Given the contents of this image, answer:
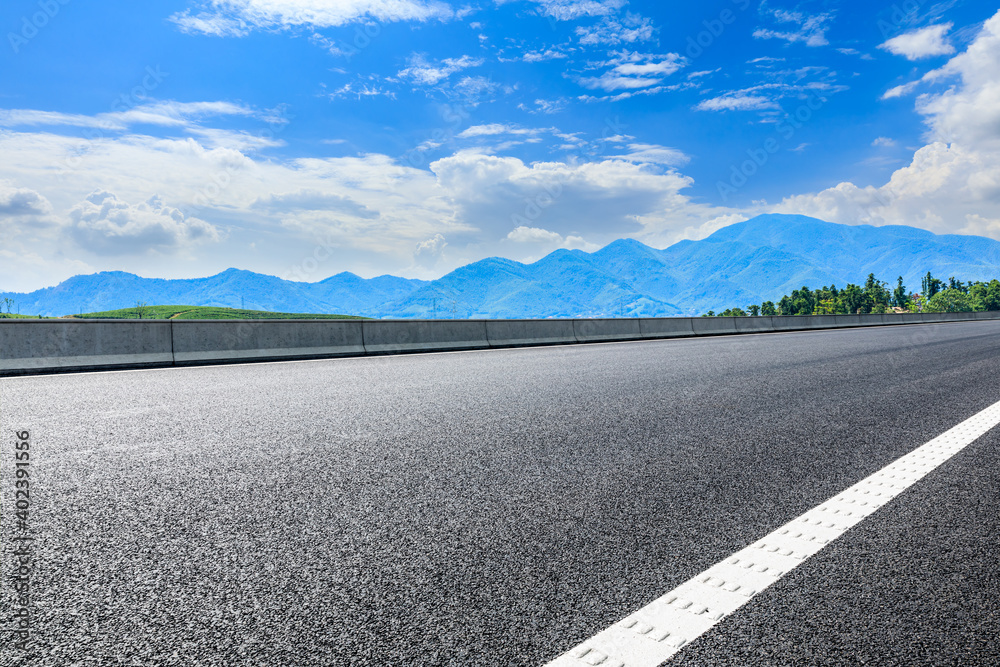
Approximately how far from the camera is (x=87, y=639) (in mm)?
2123

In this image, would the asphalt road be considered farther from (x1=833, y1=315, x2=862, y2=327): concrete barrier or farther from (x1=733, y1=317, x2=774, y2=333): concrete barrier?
(x1=833, y1=315, x2=862, y2=327): concrete barrier

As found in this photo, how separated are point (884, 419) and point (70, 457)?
703cm

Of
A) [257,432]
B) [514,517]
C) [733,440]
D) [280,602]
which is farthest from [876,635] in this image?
[257,432]

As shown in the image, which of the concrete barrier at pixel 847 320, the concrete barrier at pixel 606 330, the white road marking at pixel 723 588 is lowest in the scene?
the white road marking at pixel 723 588

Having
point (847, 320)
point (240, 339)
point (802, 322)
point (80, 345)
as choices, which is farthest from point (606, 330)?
point (847, 320)

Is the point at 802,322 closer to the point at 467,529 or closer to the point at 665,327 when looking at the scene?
the point at 665,327

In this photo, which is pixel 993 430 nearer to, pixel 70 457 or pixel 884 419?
pixel 884 419

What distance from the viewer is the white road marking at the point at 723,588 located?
2.05 meters

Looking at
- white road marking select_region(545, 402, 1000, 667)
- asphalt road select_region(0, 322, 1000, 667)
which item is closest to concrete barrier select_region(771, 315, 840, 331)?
asphalt road select_region(0, 322, 1000, 667)

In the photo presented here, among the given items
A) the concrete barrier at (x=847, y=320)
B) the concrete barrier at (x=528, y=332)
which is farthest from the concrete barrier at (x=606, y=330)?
the concrete barrier at (x=847, y=320)

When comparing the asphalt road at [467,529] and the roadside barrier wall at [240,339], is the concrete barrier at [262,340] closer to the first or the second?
the roadside barrier wall at [240,339]

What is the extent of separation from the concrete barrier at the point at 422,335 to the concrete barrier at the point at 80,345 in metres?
4.48

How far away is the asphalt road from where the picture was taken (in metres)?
2.15

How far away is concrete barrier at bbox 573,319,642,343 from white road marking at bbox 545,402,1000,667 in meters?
17.3
